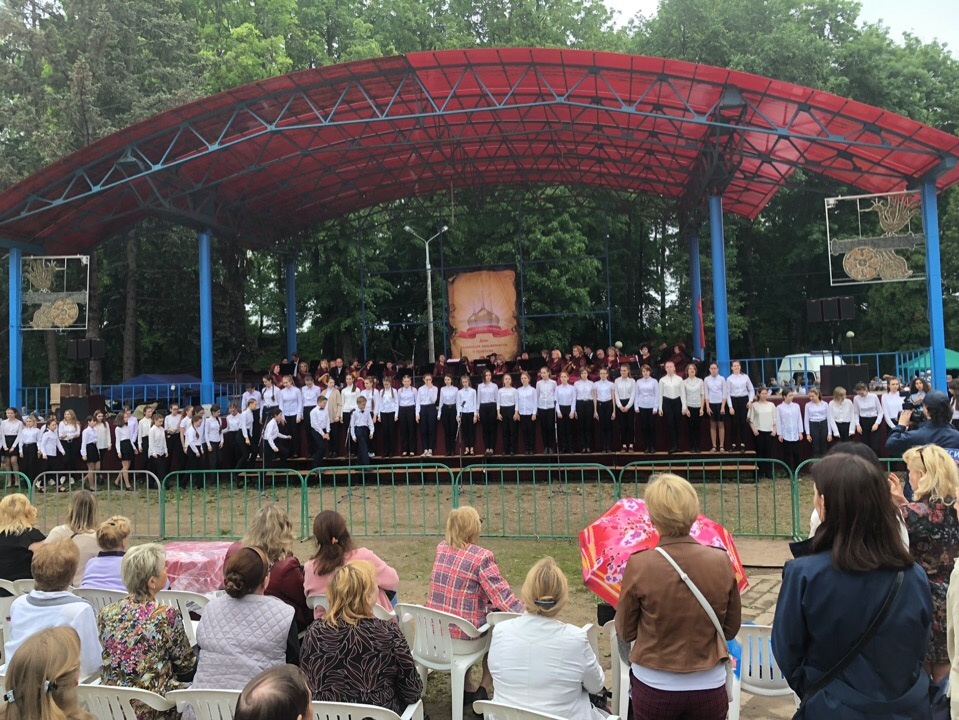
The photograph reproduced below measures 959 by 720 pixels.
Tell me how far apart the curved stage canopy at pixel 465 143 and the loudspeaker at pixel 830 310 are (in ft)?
9.06

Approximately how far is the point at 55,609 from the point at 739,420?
11771 mm

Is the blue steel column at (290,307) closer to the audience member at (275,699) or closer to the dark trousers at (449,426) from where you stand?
the dark trousers at (449,426)

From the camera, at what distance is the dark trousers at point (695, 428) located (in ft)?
44.0

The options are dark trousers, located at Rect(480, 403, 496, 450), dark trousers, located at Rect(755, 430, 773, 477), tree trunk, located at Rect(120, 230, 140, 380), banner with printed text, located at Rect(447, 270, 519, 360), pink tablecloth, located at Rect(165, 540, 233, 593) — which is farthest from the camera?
tree trunk, located at Rect(120, 230, 140, 380)

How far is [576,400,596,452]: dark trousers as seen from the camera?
1372cm

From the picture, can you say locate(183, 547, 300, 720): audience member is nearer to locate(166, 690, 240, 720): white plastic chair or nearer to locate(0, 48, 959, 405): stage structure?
locate(166, 690, 240, 720): white plastic chair

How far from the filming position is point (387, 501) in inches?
439

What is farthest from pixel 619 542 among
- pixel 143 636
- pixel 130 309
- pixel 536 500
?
pixel 130 309

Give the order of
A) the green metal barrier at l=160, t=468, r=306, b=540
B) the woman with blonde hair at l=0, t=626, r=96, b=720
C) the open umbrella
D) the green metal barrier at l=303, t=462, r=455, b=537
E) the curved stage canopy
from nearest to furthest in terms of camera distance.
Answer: the woman with blonde hair at l=0, t=626, r=96, b=720 < the open umbrella < the green metal barrier at l=303, t=462, r=455, b=537 < the green metal barrier at l=160, t=468, r=306, b=540 < the curved stage canopy

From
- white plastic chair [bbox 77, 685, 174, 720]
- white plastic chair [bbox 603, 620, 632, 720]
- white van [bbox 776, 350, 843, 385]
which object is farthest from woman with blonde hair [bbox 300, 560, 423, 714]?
white van [bbox 776, 350, 843, 385]

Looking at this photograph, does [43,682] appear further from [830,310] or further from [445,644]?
[830,310]

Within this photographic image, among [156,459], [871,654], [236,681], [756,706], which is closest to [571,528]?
[756,706]

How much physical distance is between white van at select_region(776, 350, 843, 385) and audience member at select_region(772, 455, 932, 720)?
619 inches

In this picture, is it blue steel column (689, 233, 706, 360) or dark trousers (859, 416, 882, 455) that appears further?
blue steel column (689, 233, 706, 360)
